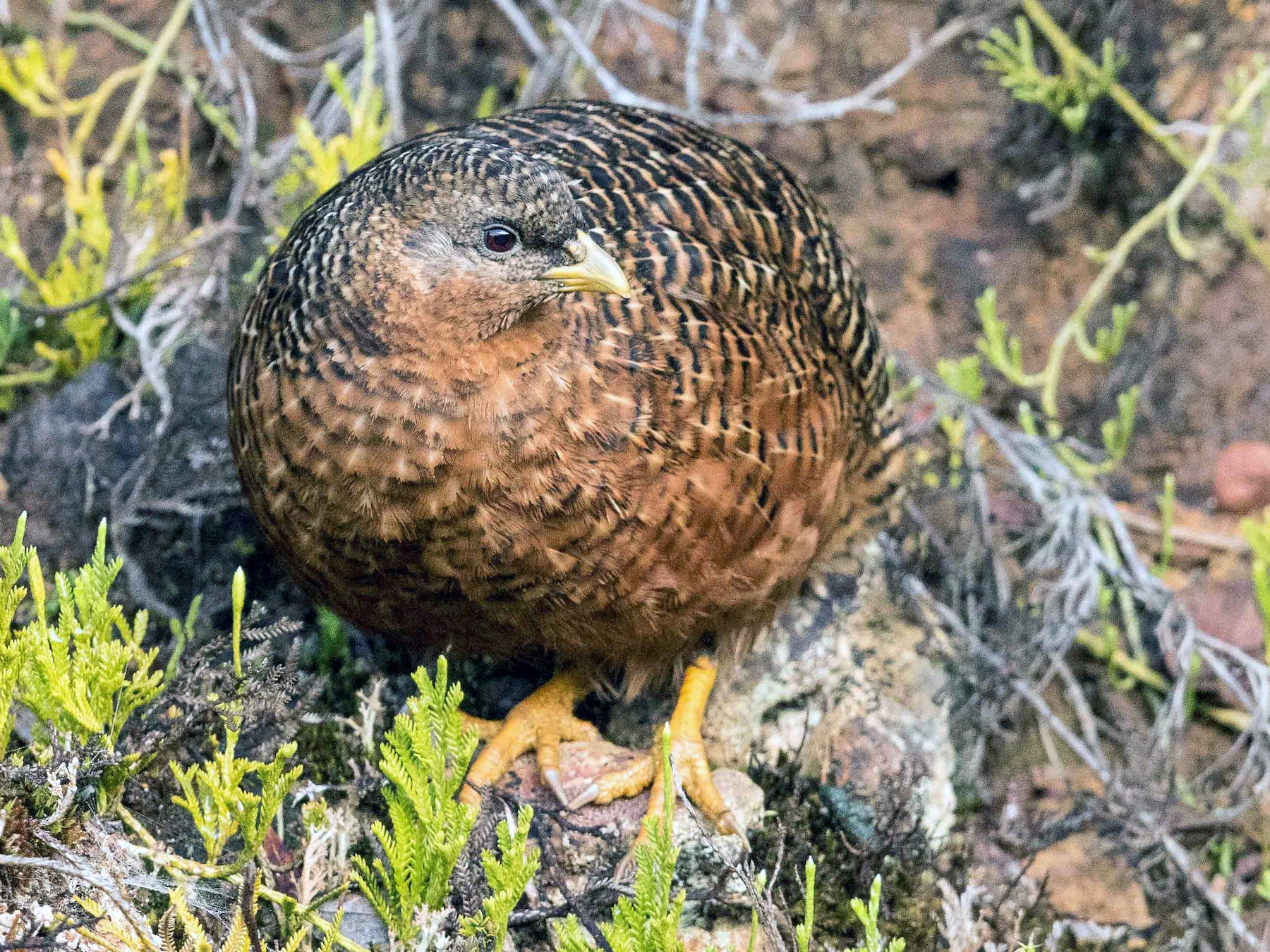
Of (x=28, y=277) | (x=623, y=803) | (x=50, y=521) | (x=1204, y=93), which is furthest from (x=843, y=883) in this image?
(x=1204, y=93)

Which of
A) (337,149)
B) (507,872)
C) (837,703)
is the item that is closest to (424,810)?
(507,872)

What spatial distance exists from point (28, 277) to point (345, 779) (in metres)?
1.88

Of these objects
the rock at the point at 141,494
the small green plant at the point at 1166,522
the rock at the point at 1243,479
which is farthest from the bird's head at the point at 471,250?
the rock at the point at 1243,479

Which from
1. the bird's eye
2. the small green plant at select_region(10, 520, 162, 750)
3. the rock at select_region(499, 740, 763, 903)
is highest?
the bird's eye

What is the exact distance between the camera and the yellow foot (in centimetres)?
338

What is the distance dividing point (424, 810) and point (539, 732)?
117 centimetres

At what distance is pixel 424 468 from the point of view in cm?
279

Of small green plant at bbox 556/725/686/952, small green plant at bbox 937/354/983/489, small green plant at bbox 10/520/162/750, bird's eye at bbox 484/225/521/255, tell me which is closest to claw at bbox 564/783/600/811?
small green plant at bbox 556/725/686/952

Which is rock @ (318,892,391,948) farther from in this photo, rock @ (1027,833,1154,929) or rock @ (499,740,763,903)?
rock @ (1027,833,1154,929)

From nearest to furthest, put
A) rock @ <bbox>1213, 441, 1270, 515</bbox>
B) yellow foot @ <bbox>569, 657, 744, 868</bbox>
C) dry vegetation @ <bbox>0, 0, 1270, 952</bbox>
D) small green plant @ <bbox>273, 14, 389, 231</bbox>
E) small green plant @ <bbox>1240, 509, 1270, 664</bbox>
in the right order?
dry vegetation @ <bbox>0, 0, 1270, 952</bbox>
yellow foot @ <bbox>569, 657, 744, 868</bbox>
small green plant @ <bbox>1240, 509, 1270, 664</bbox>
small green plant @ <bbox>273, 14, 389, 231</bbox>
rock @ <bbox>1213, 441, 1270, 515</bbox>

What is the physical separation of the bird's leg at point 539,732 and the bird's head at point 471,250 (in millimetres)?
1231

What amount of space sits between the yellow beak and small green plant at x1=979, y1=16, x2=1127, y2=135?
2401 mm

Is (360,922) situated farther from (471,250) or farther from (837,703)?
(837,703)

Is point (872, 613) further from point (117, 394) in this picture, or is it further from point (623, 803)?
point (117, 394)
